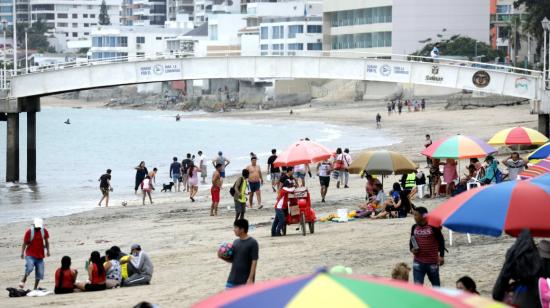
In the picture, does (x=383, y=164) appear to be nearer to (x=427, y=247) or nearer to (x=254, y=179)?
(x=254, y=179)

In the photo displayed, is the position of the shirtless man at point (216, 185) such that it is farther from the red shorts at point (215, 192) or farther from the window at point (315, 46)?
the window at point (315, 46)

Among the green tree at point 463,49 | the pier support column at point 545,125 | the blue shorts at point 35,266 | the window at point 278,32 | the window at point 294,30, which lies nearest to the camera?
the blue shorts at point 35,266

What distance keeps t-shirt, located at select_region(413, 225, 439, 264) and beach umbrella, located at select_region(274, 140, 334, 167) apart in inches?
483

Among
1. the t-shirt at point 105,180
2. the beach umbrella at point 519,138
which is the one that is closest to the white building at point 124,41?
the t-shirt at point 105,180

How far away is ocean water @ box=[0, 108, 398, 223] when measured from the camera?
4003 cm

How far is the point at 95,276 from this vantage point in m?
16.7

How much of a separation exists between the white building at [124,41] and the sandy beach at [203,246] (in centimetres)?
10935

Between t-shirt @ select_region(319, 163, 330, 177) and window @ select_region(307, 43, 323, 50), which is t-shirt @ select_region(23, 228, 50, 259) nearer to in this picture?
t-shirt @ select_region(319, 163, 330, 177)

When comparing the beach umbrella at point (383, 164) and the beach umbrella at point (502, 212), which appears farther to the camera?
the beach umbrella at point (383, 164)

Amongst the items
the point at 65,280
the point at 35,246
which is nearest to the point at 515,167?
the point at 35,246

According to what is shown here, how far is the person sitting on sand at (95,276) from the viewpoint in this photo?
16.6 metres

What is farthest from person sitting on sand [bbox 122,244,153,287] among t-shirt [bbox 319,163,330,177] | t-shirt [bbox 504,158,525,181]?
t-shirt [bbox 319,163,330,177]

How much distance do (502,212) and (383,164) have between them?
13.0m

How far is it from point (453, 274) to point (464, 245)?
235 cm
